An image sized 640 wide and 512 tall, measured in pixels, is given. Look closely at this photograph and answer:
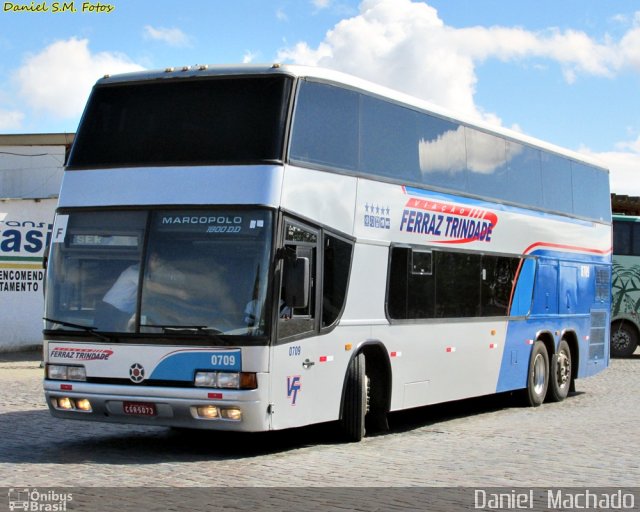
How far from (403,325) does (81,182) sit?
4.41 meters

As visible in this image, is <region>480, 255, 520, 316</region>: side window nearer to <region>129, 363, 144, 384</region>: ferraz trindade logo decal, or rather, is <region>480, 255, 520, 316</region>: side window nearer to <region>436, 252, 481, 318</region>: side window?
<region>436, 252, 481, 318</region>: side window

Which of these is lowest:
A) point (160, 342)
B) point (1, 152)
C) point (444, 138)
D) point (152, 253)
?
point (160, 342)

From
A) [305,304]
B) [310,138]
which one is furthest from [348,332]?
[310,138]

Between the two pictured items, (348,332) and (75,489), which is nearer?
(75,489)

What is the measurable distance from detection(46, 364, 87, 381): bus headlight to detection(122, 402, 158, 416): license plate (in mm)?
606

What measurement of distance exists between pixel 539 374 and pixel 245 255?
30.0 ft

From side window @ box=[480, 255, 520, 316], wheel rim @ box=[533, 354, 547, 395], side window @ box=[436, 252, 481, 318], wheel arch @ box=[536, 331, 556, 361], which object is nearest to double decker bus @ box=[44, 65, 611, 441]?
side window @ box=[436, 252, 481, 318]

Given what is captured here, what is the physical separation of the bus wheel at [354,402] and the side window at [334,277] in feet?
2.40

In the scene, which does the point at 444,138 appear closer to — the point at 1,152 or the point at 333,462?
the point at 333,462

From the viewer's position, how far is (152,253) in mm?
11516

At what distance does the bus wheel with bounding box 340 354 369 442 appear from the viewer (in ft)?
42.2

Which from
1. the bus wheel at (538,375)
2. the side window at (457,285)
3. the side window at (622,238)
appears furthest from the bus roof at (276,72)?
the side window at (622,238)

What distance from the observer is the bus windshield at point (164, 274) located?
1126cm

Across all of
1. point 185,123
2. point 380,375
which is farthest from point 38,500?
point 380,375
